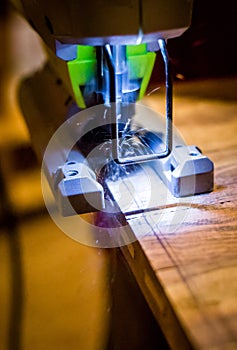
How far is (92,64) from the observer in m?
0.67

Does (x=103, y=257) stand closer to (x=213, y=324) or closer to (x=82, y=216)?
(x=82, y=216)

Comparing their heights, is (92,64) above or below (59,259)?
above

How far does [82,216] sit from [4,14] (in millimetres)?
1584

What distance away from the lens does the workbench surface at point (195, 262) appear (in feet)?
1.51

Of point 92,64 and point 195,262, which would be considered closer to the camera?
point 195,262

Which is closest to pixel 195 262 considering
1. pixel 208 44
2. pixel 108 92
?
pixel 108 92

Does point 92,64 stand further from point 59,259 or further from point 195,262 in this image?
point 59,259

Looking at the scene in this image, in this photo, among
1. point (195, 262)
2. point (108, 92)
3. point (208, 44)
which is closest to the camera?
point (195, 262)

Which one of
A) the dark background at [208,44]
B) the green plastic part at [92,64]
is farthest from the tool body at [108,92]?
the dark background at [208,44]

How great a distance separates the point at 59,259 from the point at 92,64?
49 centimetres

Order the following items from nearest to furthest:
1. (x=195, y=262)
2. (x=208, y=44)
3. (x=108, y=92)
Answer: (x=195, y=262)
(x=108, y=92)
(x=208, y=44)

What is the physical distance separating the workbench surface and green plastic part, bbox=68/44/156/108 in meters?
0.14

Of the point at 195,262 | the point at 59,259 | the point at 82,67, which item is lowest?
the point at 59,259

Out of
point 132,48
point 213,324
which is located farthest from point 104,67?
point 213,324
